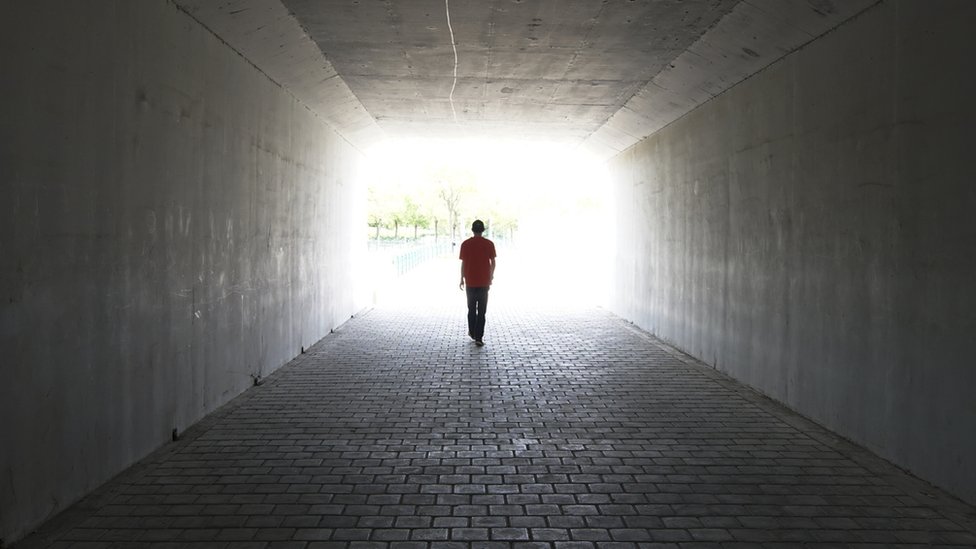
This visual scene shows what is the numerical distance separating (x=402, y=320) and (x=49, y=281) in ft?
34.7

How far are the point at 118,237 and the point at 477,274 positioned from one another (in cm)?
676

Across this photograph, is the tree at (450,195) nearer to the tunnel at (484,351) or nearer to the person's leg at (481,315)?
the person's leg at (481,315)

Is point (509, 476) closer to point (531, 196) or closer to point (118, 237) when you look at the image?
point (118, 237)

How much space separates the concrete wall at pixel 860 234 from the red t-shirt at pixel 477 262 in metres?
3.23

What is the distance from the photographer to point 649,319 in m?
13.0

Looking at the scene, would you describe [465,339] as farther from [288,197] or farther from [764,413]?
[764,413]

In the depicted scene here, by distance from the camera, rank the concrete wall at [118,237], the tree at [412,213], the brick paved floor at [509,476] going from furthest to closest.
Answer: the tree at [412,213]
the brick paved floor at [509,476]
the concrete wall at [118,237]

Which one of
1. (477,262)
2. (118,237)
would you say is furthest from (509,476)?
(477,262)

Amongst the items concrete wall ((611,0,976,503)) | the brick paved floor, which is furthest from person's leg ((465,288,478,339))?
concrete wall ((611,0,976,503))

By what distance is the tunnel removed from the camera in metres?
4.21

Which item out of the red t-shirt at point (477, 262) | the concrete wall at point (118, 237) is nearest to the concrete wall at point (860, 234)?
the red t-shirt at point (477, 262)

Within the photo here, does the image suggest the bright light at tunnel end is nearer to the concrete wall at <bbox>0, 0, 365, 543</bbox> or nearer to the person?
the person

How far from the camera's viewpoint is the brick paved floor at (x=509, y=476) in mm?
4168

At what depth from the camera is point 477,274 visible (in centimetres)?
1136
